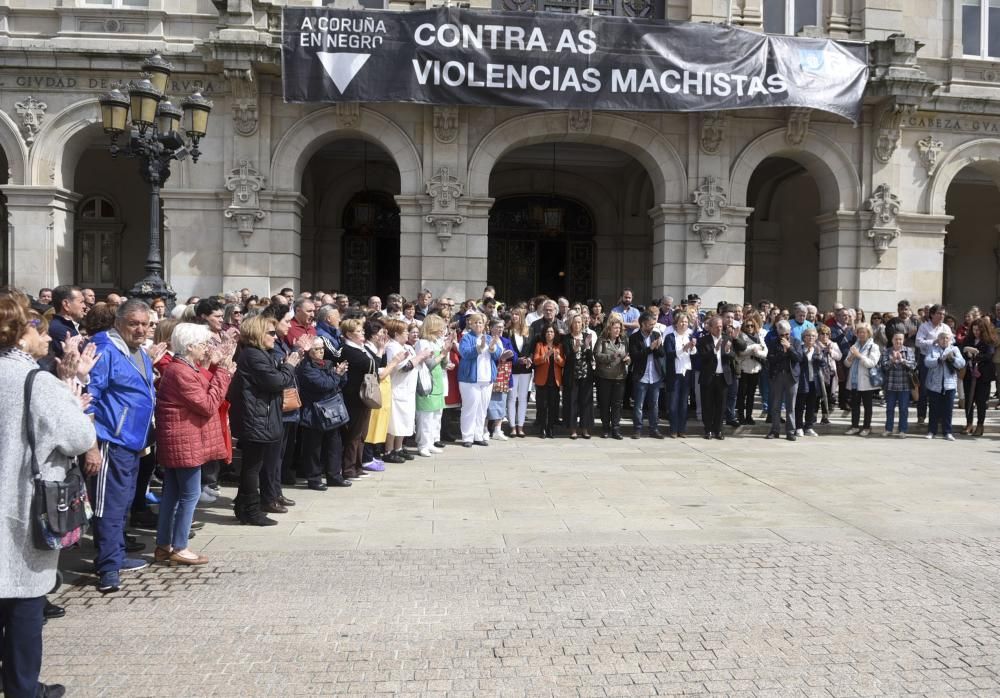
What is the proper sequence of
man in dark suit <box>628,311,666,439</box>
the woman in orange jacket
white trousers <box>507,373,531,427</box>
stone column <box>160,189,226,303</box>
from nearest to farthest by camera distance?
the woman in orange jacket < white trousers <box>507,373,531,427</box> < man in dark suit <box>628,311,666,439</box> < stone column <box>160,189,226,303</box>

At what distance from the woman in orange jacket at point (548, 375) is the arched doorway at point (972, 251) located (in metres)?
17.1

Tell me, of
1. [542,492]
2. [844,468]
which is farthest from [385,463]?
[844,468]

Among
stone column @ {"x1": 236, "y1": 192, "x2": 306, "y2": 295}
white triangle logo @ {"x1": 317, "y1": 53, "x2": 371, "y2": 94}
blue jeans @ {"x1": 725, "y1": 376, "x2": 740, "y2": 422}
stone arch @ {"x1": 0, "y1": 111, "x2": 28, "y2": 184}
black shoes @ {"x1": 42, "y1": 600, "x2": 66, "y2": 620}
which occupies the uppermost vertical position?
white triangle logo @ {"x1": 317, "y1": 53, "x2": 371, "y2": 94}

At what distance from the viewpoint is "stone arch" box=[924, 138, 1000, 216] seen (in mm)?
17984

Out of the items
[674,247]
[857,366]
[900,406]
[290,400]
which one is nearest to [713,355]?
[857,366]

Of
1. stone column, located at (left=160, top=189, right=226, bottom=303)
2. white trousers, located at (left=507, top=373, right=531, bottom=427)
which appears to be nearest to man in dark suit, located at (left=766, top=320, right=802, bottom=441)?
white trousers, located at (left=507, top=373, right=531, bottom=427)

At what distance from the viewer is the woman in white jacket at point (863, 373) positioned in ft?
42.5

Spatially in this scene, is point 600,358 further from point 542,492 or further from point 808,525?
point 808,525

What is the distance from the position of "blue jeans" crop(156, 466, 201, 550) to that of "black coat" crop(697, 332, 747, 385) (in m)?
8.51

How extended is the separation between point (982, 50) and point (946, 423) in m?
10.7

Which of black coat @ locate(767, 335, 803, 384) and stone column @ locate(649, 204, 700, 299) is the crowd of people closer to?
black coat @ locate(767, 335, 803, 384)

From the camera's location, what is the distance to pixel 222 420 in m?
6.74

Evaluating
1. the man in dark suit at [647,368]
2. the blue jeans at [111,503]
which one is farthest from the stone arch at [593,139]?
the blue jeans at [111,503]

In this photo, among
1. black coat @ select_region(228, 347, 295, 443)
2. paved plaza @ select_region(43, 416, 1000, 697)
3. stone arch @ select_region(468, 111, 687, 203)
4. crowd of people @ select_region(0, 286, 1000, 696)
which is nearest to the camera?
crowd of people @ select_region(0, 286, 1000, 696)
